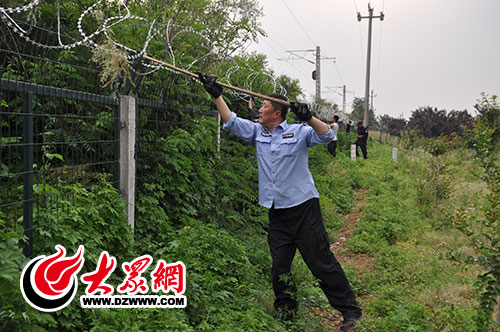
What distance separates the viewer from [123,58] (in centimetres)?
387

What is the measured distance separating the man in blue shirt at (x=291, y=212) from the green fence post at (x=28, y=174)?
1.52m

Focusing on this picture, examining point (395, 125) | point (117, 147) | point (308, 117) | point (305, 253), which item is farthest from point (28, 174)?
point (395, 125)

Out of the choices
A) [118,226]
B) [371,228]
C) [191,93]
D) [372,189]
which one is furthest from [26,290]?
[372,189]

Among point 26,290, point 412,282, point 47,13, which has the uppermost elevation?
point 47,13

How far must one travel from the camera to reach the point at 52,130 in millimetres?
3807

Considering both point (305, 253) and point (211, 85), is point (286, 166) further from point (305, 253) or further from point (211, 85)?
point (211, 85)

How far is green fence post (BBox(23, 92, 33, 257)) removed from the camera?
3.22 m

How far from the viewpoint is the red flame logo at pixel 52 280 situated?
2.81 m

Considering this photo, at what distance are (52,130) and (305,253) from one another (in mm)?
2428

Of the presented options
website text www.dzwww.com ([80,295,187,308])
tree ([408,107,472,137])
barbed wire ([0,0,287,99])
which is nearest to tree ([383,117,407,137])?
tree ([408,107,472,137])

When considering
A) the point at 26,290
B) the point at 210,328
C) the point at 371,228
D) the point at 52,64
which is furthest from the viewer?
the point at 371,228

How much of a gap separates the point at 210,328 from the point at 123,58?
231 centimetres

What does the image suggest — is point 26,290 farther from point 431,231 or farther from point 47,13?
point 431,231

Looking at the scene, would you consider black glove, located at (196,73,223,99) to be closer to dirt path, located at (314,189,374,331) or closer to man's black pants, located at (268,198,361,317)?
man's black pants, located at (268,198,361,317)
